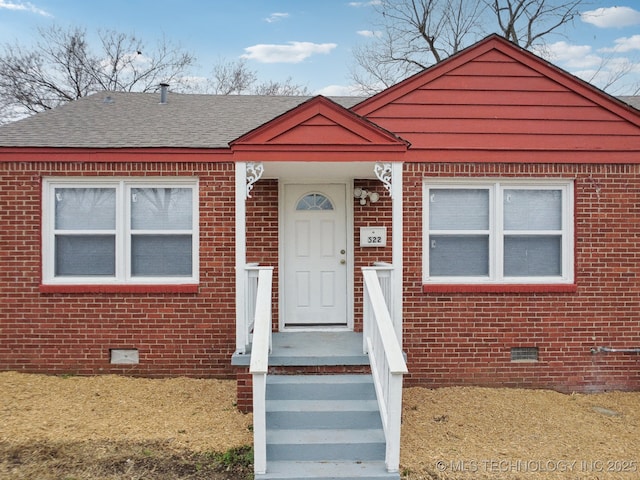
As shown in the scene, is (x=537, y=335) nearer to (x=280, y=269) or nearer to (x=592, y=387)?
(x=592, y=387)

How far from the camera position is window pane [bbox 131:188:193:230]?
6957mm

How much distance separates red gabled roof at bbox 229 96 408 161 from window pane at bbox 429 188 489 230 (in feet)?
4.23

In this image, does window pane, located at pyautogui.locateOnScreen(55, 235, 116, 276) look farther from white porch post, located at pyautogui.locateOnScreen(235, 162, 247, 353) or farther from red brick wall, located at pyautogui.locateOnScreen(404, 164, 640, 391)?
red brick wall, located at pyautogui.locateOnScreen(404, 164, 640, 391)

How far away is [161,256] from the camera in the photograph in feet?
23.0

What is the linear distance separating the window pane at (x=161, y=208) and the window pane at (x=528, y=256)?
4482mm

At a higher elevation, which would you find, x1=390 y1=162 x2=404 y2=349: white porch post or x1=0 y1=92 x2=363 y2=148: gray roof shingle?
x1=0 y1=92 x2=363 y2=148: gray roof shingle

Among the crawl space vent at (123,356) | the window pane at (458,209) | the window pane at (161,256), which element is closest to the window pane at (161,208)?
the window pane at (161,256)

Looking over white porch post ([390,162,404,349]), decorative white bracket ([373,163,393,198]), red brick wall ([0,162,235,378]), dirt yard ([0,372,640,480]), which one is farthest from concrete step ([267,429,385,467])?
decorative white bracket ([373,163,393,198])

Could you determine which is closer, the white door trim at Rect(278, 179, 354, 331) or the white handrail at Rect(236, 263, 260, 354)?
the white handrail at Rect(236, 263, 260, 354)

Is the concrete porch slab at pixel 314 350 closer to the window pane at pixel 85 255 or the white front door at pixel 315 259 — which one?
the white front door at pixel 315 259

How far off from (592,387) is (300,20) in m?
16.6

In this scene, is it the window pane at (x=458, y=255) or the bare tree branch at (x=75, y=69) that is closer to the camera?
the window pane at (x=458, y=255)

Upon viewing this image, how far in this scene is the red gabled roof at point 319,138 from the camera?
5867 millimetres

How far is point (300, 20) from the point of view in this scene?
18906 millimetres
